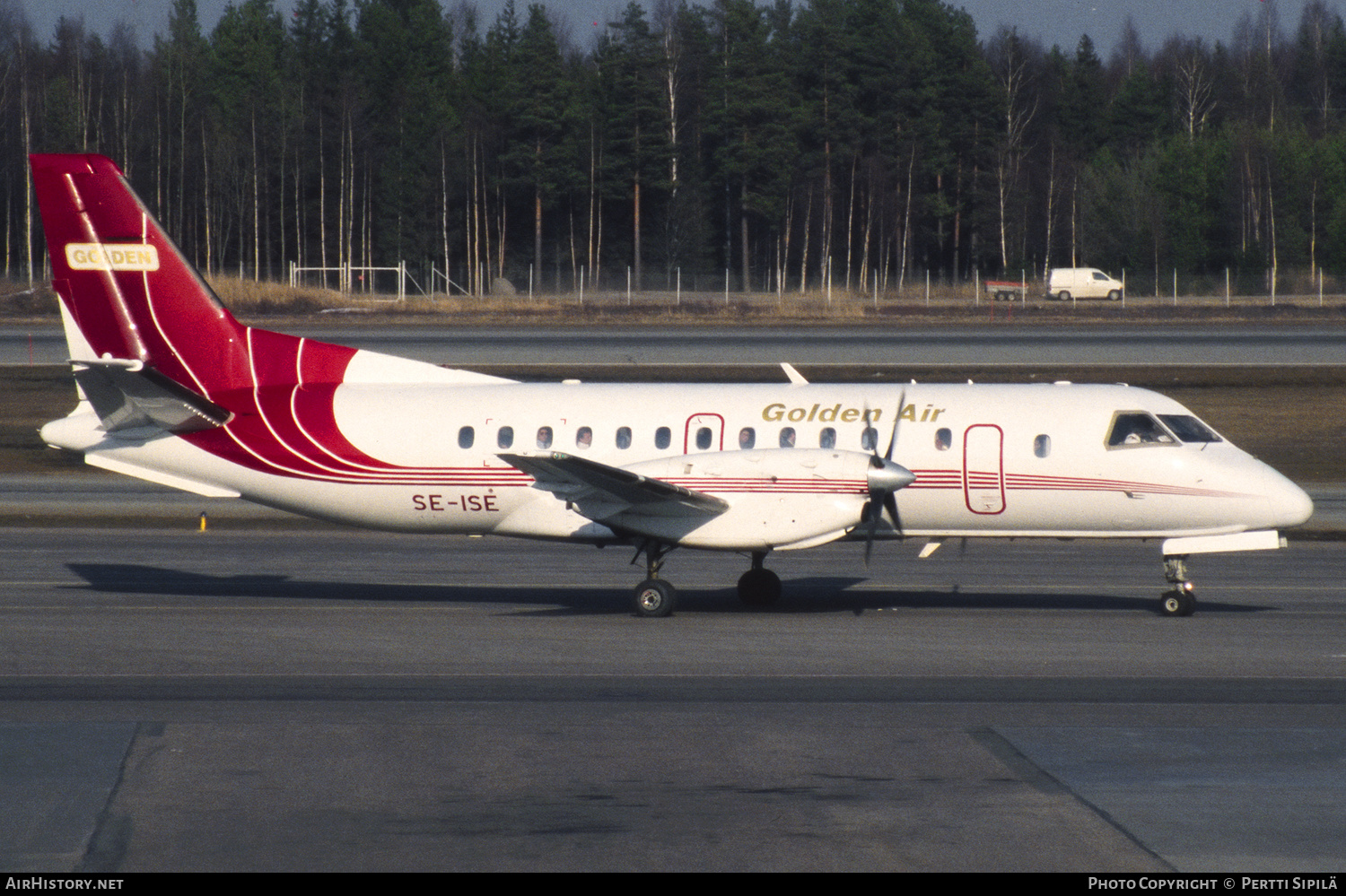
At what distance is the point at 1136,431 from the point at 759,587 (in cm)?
491

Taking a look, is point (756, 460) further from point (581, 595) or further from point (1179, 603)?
point (1179, 603)

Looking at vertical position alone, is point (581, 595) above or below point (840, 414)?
below

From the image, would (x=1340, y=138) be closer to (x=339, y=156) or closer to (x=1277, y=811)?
(x=339, y=156)

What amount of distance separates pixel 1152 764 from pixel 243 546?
16195mm

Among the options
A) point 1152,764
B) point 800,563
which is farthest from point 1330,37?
point 1152,764

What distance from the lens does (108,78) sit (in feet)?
326

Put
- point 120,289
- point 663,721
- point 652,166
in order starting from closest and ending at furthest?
point 663,721
point 120,289
point 652,166

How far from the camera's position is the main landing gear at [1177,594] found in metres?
17.2

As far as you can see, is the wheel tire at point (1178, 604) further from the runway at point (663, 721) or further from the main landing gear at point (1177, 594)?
the runway at point (663, 721)

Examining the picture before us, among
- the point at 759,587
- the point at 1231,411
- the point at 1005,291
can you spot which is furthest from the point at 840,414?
the point at 1005,291

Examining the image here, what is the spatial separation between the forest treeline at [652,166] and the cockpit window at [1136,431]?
239 ft

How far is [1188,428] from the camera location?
1769cm

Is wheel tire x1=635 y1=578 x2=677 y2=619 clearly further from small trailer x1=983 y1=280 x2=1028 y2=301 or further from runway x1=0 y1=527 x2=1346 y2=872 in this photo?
small trailer x1=983 y1=280 x2=1028 y2=301

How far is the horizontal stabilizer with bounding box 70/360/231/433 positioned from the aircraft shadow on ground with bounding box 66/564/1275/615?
2.14m
